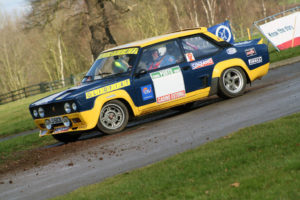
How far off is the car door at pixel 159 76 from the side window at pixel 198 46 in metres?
0.27

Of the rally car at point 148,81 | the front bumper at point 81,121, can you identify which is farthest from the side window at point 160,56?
the front bumper at point 81,121

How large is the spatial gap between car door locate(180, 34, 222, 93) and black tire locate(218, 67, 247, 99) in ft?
1.28

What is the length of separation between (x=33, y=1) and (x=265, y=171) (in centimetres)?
2449

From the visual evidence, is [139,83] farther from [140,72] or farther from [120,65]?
[120,65]

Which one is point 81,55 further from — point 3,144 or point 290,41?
point 3,144

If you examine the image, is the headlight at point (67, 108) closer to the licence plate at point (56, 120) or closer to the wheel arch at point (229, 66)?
the licence plate at point (56, 120)

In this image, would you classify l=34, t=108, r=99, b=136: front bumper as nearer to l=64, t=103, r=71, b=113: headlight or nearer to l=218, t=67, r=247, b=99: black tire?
l=64, t=103, r=71, b=113: headlight

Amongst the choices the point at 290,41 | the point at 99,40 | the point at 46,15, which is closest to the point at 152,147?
the point at 290,41

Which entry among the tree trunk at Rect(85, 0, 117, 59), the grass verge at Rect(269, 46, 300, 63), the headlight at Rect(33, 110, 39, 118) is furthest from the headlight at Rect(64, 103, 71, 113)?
the tree trunk at Rect(85, 0, 117, 59)

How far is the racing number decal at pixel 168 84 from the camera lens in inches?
411

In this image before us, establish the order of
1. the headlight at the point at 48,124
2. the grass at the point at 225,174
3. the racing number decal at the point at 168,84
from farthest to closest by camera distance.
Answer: the racing number decal at the point at 168,84 < the headlight at the point at 48,124 < the grass at the point at 225,174

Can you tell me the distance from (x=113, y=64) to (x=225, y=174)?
6018 mm

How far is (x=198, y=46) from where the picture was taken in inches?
446

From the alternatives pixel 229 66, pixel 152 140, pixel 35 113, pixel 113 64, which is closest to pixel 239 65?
pixel 229 66
